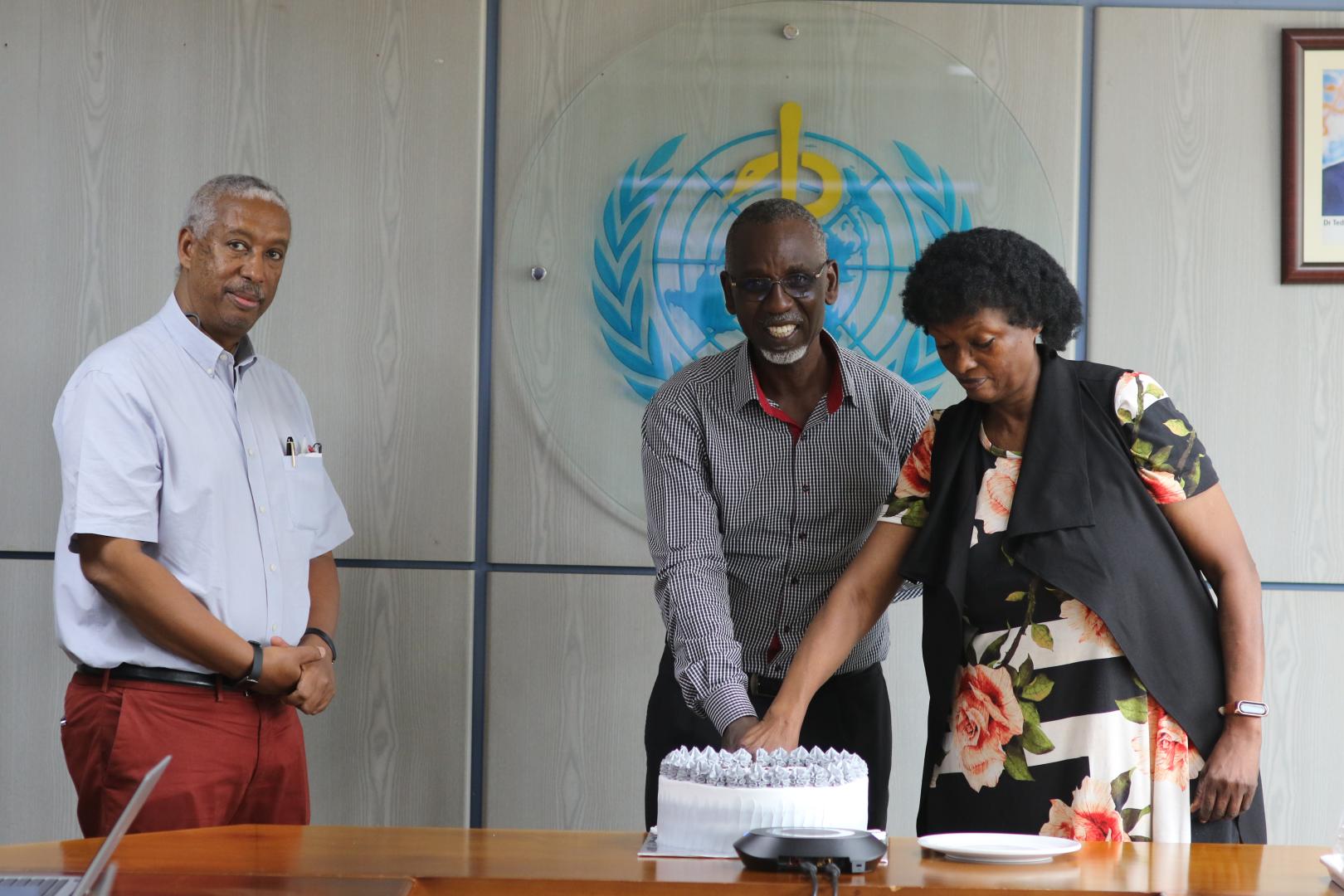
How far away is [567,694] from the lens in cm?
294

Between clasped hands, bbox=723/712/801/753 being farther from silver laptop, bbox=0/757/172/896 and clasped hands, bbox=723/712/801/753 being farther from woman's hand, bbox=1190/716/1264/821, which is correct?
silver laptop, bbox=0/757/172/896

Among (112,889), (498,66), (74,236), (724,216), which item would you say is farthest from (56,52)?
(112,889)

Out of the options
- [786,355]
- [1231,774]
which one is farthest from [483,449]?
[1231,774]

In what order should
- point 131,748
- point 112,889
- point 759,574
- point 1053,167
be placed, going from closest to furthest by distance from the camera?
point 112,889 < point 131,748 < point 759,574 < point 1053,167

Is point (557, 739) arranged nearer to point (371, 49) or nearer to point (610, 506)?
point (610, 506)

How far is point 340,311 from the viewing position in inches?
115

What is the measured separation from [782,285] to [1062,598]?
2.43 ft

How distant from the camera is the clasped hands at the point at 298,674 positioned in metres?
2.29

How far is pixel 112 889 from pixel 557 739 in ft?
5.32

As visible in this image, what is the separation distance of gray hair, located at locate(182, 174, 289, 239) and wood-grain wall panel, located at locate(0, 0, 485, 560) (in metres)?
0.48

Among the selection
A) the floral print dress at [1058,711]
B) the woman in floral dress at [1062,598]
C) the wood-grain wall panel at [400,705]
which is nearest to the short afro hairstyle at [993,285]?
the woman in floral dress at [1062,598]

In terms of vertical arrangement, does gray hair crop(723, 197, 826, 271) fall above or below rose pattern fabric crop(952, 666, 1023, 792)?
above

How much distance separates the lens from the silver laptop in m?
1.11

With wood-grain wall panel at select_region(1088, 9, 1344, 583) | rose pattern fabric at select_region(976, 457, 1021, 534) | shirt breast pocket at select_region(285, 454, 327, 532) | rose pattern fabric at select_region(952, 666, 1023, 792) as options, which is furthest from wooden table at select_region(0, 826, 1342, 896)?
wood-grain wall panel at select_region(1088, 9, 1344, 583)
